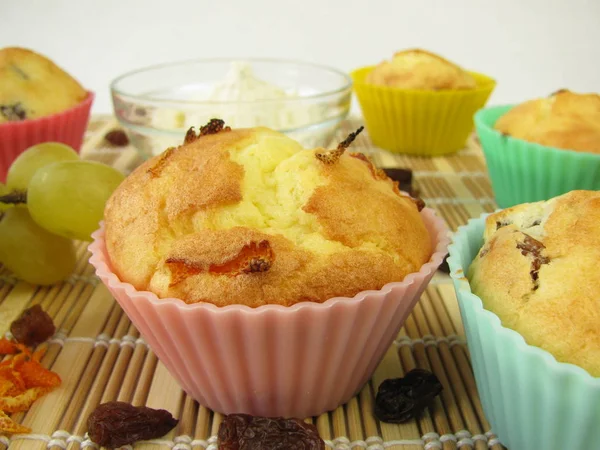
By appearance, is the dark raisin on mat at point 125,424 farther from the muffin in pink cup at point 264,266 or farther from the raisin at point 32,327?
the raisin at point 32,327

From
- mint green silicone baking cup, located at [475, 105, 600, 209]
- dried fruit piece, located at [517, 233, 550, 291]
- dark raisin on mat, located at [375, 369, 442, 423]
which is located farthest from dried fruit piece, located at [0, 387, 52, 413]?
mint green silicone baking cup, located at [475, 105, 600, 209]

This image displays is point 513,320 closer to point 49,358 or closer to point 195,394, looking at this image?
point 195,394

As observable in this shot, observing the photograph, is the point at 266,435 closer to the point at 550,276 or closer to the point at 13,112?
the point at 550,276

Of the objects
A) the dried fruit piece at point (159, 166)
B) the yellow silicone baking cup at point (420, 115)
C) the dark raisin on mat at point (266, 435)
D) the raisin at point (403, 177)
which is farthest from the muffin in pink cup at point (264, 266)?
the yellow silicone baking cup at point (420, 115)

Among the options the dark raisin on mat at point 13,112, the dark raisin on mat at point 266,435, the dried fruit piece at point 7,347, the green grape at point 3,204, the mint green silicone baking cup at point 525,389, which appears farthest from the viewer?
the dark raisin on mat at point 13,112

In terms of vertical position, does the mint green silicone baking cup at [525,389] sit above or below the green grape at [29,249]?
above

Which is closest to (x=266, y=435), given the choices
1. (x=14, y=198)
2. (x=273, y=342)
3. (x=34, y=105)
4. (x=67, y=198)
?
(x=273, y=342)

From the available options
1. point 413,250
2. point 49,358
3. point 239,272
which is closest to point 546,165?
point 413,250
